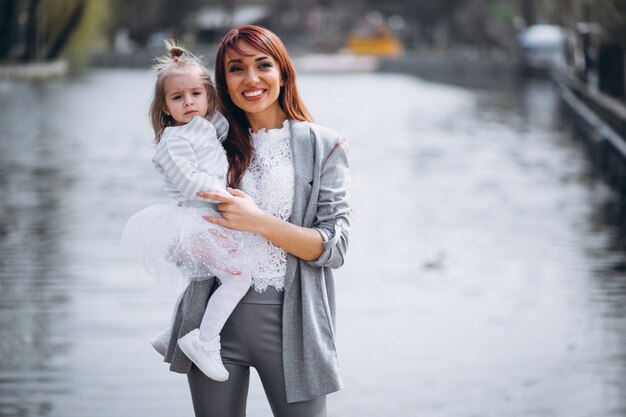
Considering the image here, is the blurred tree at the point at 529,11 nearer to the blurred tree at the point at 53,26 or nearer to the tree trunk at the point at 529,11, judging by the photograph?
the tree trunk at the point at 529,11

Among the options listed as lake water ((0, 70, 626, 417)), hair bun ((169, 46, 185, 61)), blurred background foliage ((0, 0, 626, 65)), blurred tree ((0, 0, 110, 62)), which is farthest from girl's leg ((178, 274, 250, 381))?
blurred tree ((0, 0, 110, 62))

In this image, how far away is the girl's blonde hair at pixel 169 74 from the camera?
2727mm

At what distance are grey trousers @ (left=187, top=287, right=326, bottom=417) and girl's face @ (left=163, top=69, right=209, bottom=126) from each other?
440mm

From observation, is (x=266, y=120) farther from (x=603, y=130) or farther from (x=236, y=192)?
(x=603, y=130)

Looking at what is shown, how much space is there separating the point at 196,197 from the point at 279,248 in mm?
238

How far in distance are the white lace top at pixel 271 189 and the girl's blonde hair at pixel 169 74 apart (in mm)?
→ 164

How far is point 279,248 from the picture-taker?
2.79 metres

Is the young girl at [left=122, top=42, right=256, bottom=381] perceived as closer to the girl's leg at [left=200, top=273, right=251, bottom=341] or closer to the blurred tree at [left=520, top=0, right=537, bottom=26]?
the girl's leg at [left=200, top=273, right=251, bottom=341]

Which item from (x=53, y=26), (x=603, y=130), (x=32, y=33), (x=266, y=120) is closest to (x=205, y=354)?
(x=266, y=120)

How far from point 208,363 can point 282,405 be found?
0.23 metres

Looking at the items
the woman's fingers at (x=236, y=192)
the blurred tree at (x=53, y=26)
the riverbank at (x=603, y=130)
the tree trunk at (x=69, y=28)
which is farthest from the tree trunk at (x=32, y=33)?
the woman's fingers at (x=236, y=192)

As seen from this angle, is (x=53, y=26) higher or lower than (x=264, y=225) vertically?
lower

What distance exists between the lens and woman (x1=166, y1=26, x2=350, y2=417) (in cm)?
275

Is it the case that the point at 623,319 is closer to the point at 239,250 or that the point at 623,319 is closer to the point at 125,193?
the point at 239,250
